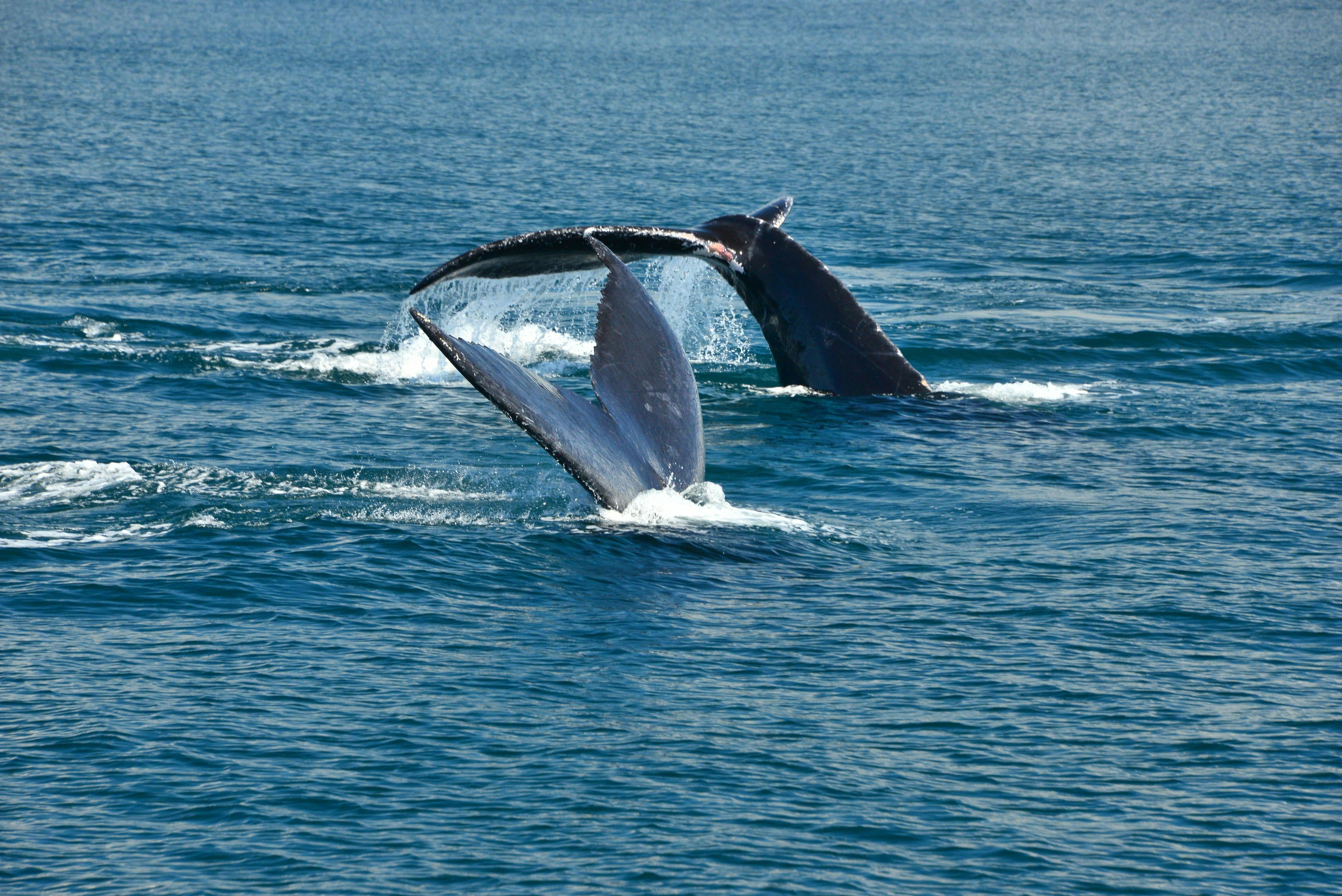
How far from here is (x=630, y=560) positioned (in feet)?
43.5

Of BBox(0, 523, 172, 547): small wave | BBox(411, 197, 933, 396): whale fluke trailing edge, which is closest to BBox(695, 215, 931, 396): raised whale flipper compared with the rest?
BBox(411, 197, 933, 396): whale fluke trailing edge

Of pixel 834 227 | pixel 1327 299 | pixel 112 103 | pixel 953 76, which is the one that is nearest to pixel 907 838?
pixel 1327 299

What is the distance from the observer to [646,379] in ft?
46.1

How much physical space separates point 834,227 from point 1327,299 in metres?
10.9

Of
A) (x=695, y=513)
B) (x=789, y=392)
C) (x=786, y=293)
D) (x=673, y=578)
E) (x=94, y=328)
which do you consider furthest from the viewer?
(x=94, y=328)

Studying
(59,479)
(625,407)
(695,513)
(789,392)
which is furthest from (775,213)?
(59,479)

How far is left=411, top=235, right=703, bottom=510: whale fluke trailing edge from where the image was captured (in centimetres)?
1245

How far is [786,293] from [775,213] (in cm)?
89

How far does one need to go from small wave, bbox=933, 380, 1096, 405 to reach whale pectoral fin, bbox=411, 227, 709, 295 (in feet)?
17.6

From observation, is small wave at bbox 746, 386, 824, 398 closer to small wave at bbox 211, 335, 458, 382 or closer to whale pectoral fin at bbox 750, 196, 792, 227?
whale pectoral fin at bbox 750, 196, 792, 227

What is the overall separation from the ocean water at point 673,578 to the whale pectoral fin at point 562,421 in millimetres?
473

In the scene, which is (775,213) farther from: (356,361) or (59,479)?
(59,479)

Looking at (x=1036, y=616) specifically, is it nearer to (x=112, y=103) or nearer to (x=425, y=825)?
(x=425, y=825)

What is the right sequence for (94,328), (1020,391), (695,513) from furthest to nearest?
1. (94,328)
2. (1020,391)
3. (695,513)
